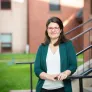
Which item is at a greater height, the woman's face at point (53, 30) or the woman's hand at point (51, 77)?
the woman's face at point (53, 30)

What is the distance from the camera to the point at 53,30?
A: 7.30 ft

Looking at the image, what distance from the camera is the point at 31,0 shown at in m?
16.2

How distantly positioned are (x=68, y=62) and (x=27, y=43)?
45.9 ft

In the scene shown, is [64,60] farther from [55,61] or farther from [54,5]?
[54,5]

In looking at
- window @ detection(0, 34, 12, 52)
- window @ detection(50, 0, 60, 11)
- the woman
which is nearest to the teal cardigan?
the woman

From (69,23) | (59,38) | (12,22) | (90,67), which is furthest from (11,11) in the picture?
(59,38)

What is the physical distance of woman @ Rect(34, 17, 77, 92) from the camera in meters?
2.20

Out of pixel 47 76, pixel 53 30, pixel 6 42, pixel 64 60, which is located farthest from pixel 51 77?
pixel 6 42

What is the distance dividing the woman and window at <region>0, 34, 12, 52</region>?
1373cm

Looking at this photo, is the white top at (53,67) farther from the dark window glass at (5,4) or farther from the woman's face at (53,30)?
the dark window glass at (5,4)

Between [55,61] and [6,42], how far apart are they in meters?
14.0

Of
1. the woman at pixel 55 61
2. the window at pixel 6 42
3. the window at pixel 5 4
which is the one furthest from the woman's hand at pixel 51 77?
the window at pixel 5 4

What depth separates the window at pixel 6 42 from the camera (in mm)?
15898

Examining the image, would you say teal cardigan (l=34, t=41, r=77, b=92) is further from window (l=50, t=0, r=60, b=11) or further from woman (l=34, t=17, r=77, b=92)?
window (l=50, t=0, r=60, b=11)
